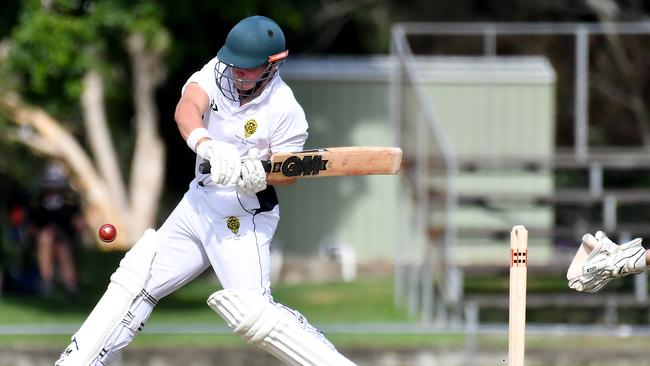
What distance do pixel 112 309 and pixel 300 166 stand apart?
107 centimetres

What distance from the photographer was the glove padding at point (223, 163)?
6.47 metres

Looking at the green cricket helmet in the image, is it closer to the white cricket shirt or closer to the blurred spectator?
the white cricket shirt

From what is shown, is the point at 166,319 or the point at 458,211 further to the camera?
the point at 458,211

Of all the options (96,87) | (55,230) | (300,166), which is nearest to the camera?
(300,166)

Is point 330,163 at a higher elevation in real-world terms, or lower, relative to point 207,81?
lower

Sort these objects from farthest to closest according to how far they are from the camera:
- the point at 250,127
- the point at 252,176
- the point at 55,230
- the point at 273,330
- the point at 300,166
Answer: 1. the point at 55,230
2. the point at 250,127
3. the point at 300,166
4. the point at 273,330
5. the point at 252,176

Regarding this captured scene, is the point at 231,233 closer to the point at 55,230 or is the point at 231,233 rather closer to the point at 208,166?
the point at 208,166

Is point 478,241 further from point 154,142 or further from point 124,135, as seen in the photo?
point 124,135

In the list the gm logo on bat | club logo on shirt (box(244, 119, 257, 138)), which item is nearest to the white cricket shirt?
club logo on shirt (box(244, 119, 257, 138))

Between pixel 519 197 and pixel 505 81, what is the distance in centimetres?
324

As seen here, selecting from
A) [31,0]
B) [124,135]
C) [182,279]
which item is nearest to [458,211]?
[31,0]

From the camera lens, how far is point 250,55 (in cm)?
676

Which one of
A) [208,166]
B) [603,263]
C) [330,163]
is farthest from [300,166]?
[603,263]

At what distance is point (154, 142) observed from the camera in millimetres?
20547
